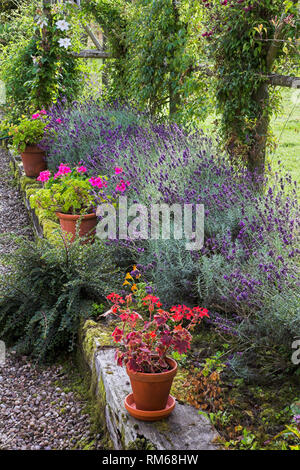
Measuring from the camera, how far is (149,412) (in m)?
1.84

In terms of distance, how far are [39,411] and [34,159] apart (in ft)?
13.4

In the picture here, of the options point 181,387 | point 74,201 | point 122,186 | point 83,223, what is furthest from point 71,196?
point 181,387

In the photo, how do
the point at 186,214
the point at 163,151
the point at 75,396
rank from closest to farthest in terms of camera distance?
1. the point at 75,396
2. the point at 186,214
3. the point at 163,151

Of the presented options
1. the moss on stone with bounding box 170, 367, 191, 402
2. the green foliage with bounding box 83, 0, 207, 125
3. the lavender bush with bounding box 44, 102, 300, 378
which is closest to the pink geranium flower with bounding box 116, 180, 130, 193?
the lavender bush with bounding box 44, 102, 300, 378

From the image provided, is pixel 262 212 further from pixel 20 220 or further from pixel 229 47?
pixel 20 220

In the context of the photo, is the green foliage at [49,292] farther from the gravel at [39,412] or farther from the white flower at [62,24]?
the white flower at [62,24]

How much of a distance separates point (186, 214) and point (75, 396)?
1.26 metres

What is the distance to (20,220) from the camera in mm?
5629

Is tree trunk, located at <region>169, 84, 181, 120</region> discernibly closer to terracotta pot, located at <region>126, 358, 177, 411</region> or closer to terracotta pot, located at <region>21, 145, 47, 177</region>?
terracotta pot, located at <region>21, 145, 47, 177</region>

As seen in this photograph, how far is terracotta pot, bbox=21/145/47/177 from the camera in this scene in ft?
19.6

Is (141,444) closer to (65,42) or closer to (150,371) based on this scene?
(150,371)

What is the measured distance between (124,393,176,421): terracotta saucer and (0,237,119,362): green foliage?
0.94m

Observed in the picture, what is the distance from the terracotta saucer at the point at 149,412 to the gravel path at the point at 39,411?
362 mm
